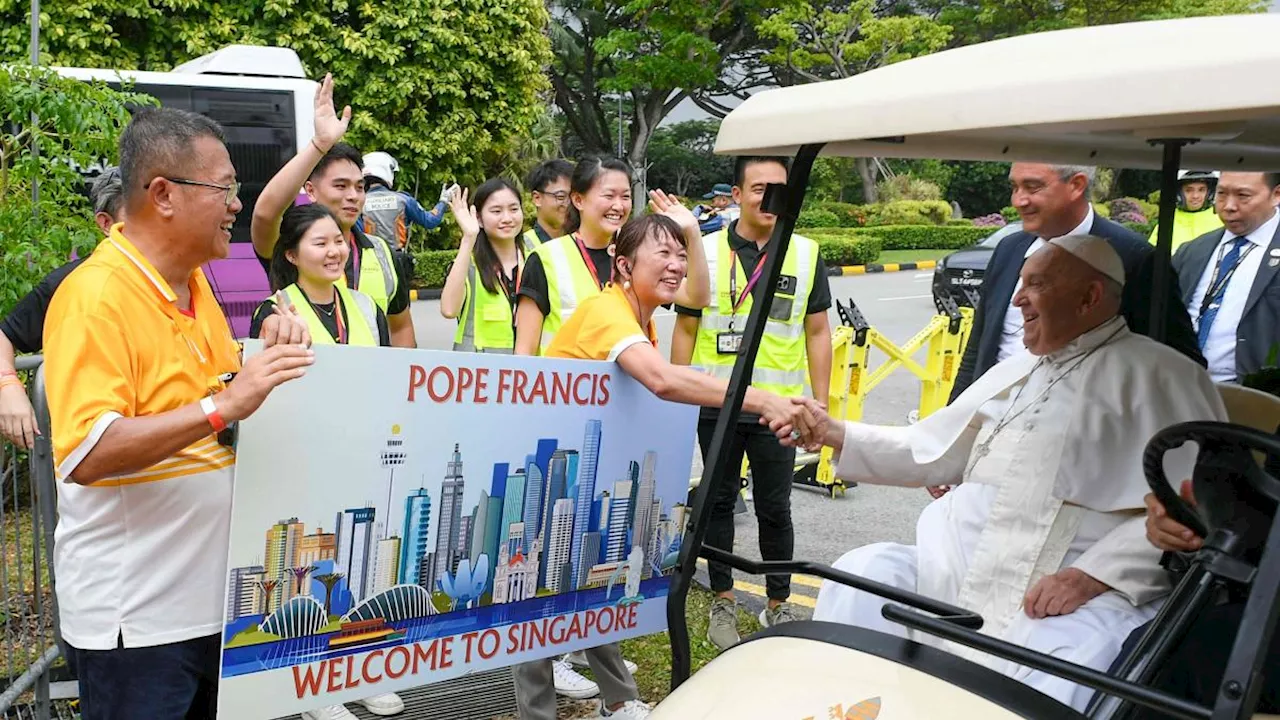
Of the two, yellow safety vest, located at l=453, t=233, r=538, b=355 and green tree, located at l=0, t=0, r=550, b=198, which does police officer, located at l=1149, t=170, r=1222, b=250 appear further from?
green tree, located at l=0, t=0, r=550, b=198

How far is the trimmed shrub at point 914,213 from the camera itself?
32.7 meters

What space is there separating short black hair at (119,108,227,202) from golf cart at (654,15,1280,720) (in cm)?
118

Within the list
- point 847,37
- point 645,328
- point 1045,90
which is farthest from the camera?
point 847,37

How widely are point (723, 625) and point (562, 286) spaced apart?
5.41ft

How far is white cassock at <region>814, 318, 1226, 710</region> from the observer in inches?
105

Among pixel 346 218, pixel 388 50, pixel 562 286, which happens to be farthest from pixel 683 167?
pixel 562 286

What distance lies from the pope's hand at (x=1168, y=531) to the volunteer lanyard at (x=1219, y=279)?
9.82ft

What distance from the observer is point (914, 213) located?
3278 cm

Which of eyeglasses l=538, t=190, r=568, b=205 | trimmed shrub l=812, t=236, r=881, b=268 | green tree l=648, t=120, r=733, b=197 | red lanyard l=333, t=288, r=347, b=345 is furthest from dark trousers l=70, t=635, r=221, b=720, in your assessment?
green tree l=648, t=120, r=733, b=197

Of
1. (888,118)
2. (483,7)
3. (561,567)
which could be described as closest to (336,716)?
(561,567)

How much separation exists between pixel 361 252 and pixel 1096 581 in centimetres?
313

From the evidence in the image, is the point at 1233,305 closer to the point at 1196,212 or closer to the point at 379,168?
the point at 1196,212

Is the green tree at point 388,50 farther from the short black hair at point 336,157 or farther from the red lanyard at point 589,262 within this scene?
the red lanyard at point 589,262

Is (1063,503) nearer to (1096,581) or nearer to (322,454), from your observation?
(1096,581)
